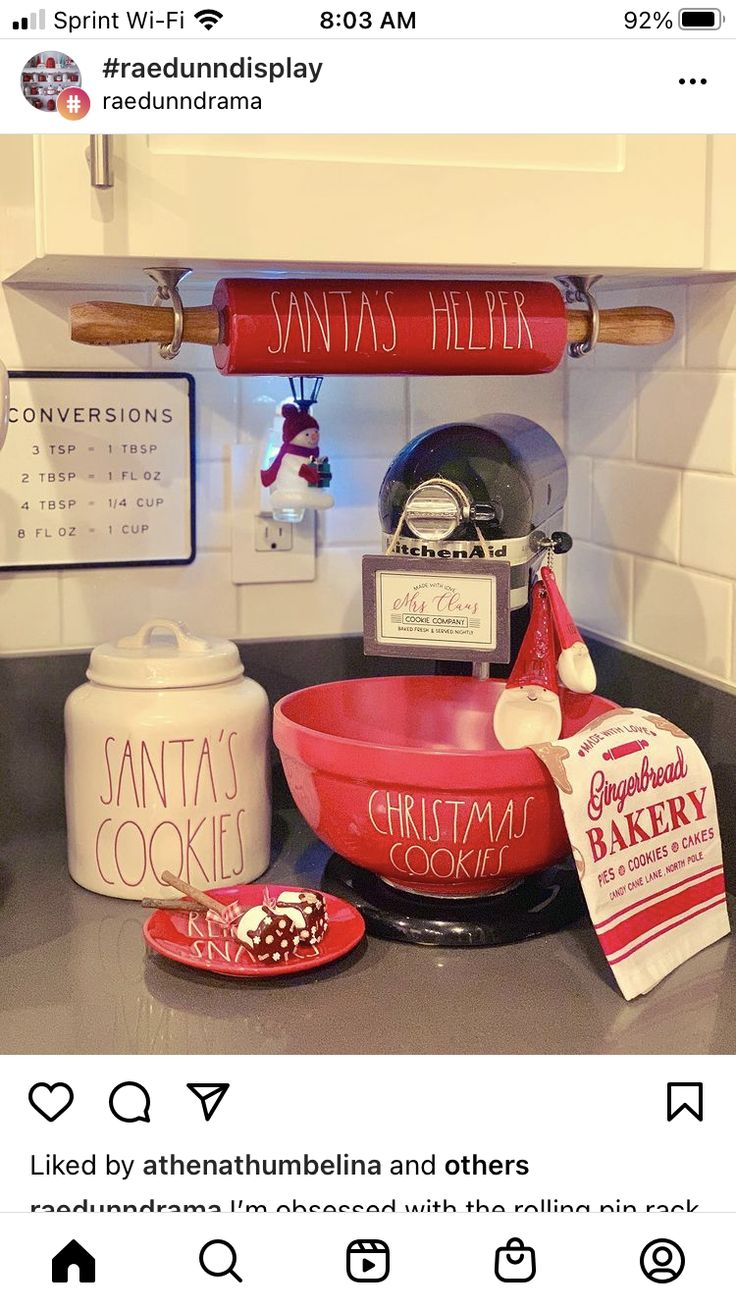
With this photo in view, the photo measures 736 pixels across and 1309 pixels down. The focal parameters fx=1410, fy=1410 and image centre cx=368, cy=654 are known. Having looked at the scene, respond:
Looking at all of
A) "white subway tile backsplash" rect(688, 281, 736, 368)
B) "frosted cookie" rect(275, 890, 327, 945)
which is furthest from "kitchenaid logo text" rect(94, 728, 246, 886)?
"white subway tile backsplash" rect(688, 281, 736, 368)

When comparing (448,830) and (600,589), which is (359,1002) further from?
(600,589)

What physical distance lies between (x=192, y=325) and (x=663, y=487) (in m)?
0.42

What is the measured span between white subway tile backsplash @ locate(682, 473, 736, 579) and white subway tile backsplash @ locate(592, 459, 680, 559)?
2 cm

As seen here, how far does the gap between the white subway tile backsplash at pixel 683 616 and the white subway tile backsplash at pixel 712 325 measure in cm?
17
